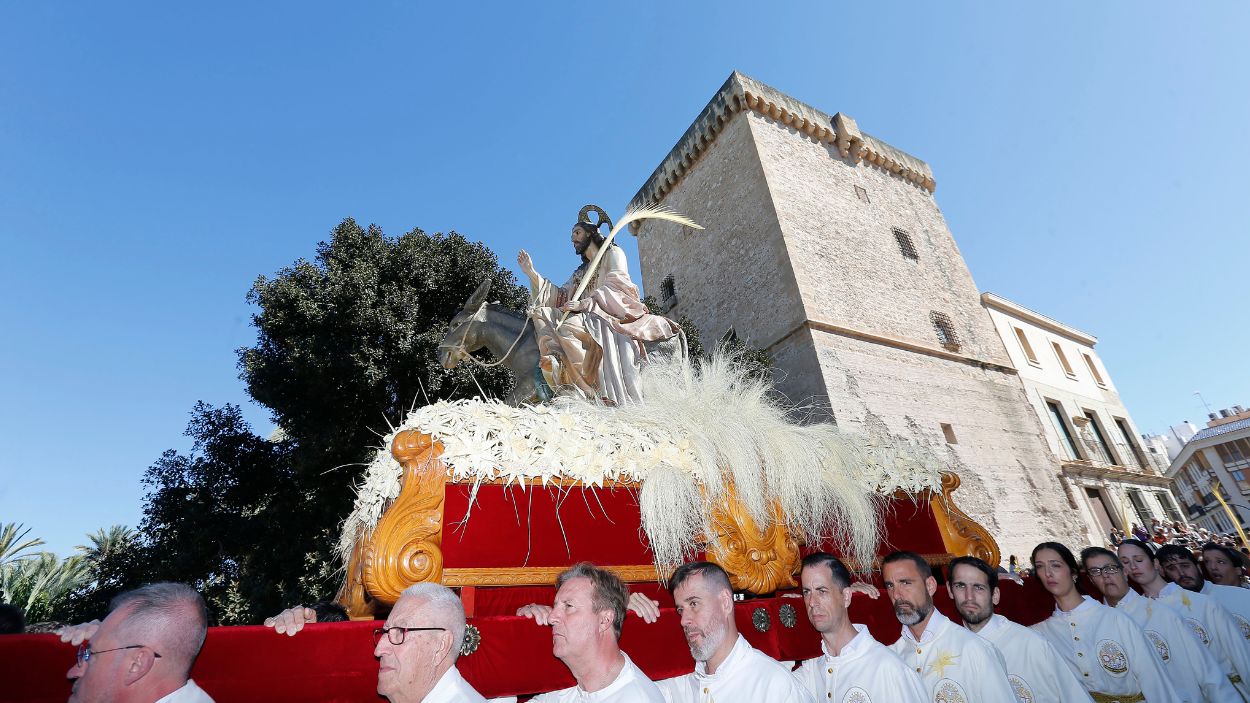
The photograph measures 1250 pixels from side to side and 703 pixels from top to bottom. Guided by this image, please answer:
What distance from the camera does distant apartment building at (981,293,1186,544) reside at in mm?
19281

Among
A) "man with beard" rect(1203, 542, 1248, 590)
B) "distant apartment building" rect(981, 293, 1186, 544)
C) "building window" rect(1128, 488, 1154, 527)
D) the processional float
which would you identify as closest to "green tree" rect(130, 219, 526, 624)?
the processional float

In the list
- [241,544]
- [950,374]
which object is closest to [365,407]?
[241,544]

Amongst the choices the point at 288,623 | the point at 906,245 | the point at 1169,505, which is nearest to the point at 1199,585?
the point at 288,623

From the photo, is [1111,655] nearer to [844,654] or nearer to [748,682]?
[844,654]

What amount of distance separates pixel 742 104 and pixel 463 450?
57.5 ft

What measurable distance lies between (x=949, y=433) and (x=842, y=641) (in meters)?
14.2

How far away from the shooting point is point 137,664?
1.75 metres

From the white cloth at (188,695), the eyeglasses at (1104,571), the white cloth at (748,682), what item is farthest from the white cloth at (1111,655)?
the white cloth at (188,695)

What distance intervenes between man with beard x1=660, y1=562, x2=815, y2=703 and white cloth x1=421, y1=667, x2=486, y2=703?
883 mm

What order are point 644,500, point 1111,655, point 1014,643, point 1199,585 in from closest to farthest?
point 644,500 < point 1014,643 < point 1111,655 < point 1199,585

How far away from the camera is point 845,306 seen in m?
15.8

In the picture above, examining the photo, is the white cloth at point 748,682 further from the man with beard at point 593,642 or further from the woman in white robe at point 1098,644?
the woman in white robe at point 1098,644

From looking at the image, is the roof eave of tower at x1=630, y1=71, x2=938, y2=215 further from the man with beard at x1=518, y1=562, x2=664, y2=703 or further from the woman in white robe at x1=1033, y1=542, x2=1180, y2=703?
the man with beard at x1=518, y1=562, x2=664, y2=703

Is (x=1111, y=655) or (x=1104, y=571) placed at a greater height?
(x=1104, y=571)
